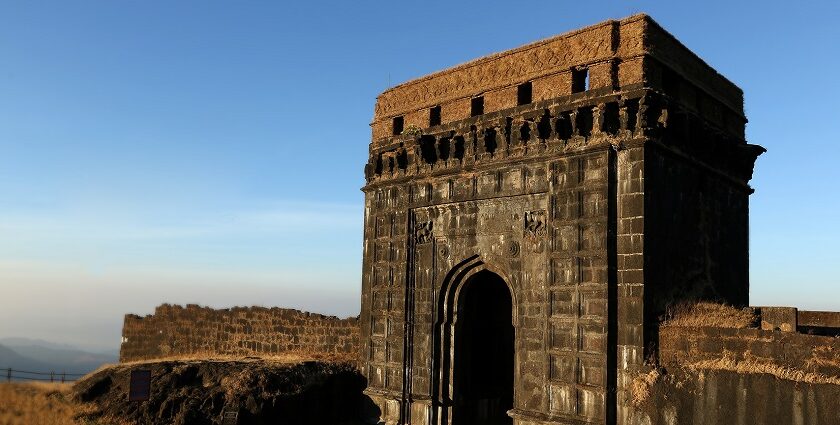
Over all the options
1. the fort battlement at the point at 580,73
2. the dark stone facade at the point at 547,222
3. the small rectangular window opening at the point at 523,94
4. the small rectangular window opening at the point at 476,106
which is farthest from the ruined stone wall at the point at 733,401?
the small rectangular window opening at the point at 476,106

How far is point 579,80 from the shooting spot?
46.0 ft

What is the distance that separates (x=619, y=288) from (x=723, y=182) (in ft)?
15.2

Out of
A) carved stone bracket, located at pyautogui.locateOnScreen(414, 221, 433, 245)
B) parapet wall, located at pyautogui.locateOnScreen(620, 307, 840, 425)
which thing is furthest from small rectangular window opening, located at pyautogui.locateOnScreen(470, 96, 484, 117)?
parapet wall, located at pyautogui.locateOnScreen(620, 307, 840, 425)

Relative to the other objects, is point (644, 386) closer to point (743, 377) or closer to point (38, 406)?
point (743, 377)

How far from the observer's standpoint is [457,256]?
15523mm

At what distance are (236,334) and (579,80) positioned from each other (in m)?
13.7

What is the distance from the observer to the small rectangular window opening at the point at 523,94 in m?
14.9

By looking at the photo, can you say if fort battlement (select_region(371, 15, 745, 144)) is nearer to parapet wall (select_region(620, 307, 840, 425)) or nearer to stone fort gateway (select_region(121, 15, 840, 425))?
stone fort gateway (select_region(121, 15, 840, 425))

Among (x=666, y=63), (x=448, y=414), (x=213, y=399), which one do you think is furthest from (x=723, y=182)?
(x=213, y=399)

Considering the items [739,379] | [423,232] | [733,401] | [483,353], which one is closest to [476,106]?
[423,232]

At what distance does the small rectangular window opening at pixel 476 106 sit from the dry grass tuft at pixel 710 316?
6.08 m

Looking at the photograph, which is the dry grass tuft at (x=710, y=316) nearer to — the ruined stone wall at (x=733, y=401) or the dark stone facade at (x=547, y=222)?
the dark stone facade at (x=547, y=222)

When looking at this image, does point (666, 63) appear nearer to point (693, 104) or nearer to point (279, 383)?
point (693, 104)

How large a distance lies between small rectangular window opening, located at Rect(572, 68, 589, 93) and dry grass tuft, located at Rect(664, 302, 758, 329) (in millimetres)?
4653
